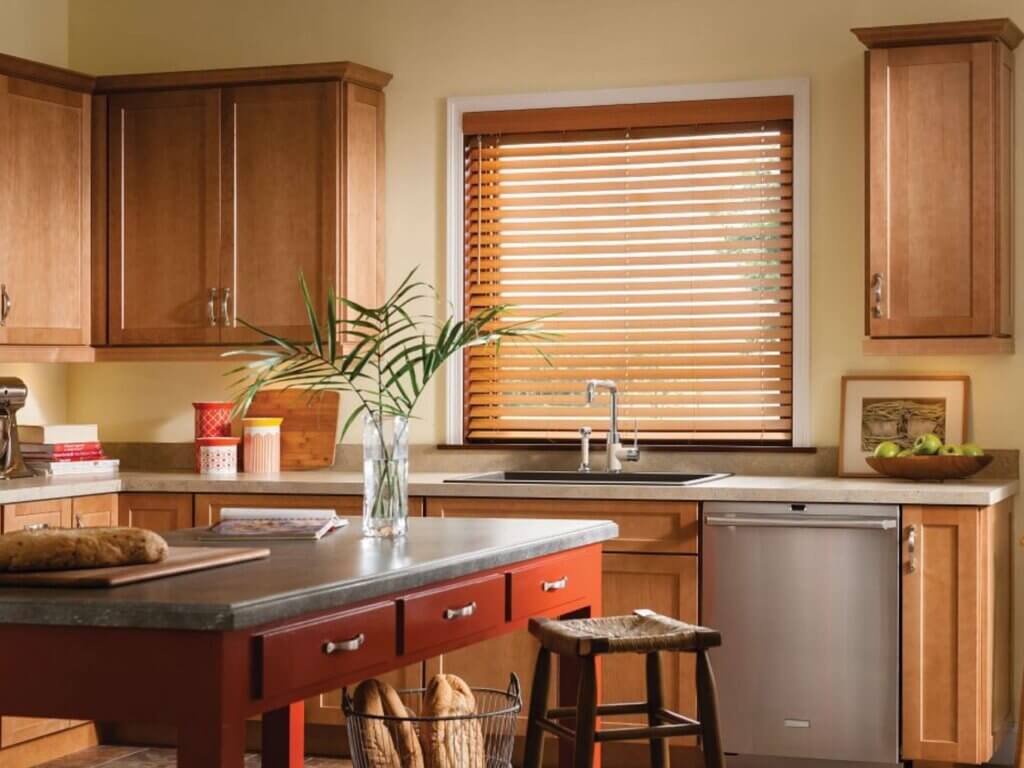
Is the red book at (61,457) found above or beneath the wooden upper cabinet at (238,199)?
beneath

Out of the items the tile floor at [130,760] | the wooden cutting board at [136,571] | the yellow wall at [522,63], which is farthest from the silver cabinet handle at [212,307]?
the wooden cutting board at [136,571]

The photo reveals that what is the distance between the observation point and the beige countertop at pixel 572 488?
4.19m

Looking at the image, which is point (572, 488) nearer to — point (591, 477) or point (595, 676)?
point (591, 477)

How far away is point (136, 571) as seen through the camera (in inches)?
90.0

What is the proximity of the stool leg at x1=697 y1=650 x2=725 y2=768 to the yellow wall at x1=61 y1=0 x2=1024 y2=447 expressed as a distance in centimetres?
209

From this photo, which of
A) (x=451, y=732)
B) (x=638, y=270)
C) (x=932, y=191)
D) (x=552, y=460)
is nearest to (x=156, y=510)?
(x=552, y=460)

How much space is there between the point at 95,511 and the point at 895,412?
250 centimetres

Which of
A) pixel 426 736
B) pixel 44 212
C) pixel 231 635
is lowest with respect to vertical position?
pixel 426 736

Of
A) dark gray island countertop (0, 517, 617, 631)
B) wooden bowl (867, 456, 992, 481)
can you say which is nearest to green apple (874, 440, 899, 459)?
wooden bowl (867, 456, 992, 481)

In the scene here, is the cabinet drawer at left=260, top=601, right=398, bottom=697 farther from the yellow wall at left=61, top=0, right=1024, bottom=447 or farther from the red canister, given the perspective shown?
the red canister

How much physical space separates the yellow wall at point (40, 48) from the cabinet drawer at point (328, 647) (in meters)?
3.28

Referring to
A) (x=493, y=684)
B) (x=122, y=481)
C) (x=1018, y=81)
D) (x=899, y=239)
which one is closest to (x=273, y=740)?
(x=493, y=684)

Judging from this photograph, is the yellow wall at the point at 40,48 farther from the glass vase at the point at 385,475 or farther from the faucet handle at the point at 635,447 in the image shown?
the glass vase at the point at 385,475

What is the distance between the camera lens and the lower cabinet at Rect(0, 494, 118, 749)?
4.39m
